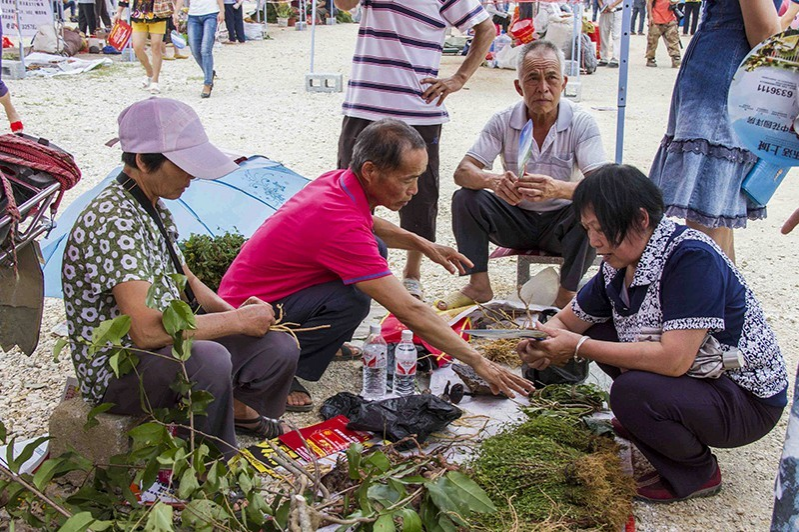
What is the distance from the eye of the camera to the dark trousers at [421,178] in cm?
436

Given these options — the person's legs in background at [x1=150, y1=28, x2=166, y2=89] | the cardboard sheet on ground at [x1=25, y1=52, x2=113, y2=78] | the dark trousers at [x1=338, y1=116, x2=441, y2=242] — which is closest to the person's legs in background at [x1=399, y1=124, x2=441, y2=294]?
the dark trousers at [x1=338, y1=116, x2=441, y2=242]

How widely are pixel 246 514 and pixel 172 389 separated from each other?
18.6 inches

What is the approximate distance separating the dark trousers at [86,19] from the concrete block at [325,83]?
6665 millimetres

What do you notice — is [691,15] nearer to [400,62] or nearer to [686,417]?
[400,62]

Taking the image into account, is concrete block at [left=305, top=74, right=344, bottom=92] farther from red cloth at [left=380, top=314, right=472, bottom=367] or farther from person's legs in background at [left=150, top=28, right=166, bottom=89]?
red cloth at [left=380, top=314, right=472, bottom=367]

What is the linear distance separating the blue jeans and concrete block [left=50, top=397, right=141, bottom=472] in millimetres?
7981

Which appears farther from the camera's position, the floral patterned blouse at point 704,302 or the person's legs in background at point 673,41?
the person's legs in background at point 673,41

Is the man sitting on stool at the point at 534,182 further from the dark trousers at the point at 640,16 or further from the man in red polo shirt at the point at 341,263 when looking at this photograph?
the dark trousers at the point at 640,16

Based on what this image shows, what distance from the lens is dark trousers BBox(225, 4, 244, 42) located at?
16.4m

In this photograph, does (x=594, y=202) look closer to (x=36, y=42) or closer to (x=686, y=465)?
(x=686, y=465)

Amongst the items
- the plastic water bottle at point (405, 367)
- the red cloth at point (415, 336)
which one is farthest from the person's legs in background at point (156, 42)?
the plastic water bottle at point (405, 367)

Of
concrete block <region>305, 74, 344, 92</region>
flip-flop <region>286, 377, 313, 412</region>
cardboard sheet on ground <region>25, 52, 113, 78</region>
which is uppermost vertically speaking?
cardboard sheet on ground <region>25, 52, 113, 78</region>

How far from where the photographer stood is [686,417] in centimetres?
269

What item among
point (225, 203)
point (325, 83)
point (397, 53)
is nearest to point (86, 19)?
point (325, 83)
